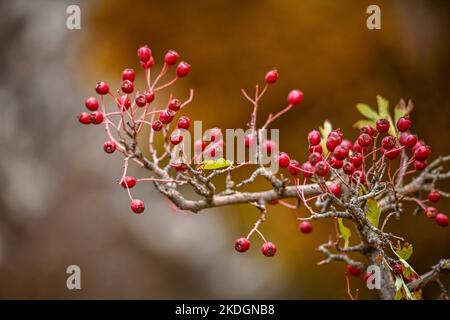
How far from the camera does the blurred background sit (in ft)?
5.53

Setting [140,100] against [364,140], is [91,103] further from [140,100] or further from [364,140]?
[364,140]

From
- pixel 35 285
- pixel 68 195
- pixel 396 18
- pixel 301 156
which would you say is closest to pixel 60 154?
pixel 68 195

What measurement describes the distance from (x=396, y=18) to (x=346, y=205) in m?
1.11

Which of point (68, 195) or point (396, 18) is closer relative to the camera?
point (396, 18)

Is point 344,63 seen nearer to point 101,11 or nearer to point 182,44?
point 182,44

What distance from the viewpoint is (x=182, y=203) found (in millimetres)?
892

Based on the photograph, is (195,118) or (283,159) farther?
(195,118)

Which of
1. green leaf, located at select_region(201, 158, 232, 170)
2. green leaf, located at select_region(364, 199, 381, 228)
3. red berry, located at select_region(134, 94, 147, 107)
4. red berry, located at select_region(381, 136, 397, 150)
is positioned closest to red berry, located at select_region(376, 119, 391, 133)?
red berry, located at select_region(381, 136, 397, 150)

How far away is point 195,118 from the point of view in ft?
5.80

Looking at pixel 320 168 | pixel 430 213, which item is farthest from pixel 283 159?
pixel 430 213

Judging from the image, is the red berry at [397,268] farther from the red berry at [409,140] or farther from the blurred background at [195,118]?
the blurred background at [195,118]

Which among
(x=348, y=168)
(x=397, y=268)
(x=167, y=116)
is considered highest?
(x=167, y=116)

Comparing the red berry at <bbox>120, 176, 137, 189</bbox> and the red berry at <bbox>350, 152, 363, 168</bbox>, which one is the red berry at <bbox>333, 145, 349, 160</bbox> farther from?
the red berry at <bbox>120, 176, 137, 189</bbox>
